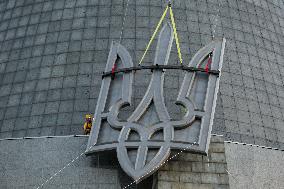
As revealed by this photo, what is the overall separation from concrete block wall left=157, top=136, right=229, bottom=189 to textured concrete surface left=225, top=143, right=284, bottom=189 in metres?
2.18

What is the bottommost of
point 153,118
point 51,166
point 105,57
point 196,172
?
point 196,172

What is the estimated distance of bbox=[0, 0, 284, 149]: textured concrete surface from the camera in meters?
32.9

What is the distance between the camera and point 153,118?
86.1 ft

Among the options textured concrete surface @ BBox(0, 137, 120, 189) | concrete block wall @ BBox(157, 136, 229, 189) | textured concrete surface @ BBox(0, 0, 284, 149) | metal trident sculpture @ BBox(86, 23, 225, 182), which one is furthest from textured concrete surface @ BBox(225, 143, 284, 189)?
textured concrete surface @ BBox(0, 137, 120, 189)

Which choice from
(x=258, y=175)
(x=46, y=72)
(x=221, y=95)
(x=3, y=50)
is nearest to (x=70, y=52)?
(x=46, y=72)

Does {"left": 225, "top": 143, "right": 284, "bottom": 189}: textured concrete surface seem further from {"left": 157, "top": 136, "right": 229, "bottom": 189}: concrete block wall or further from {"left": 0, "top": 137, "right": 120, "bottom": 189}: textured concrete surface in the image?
{"left": 0, "top": 137, "right": 120, "bottom": 189}: textured concrete surface

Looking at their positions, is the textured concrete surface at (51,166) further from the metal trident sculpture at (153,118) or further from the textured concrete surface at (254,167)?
the textured concrete surface at (254,167)

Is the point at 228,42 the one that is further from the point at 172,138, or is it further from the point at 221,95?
the point at 172,138

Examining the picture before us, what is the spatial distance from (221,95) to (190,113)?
28.5ft

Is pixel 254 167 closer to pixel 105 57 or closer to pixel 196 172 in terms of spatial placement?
pixel 196 172

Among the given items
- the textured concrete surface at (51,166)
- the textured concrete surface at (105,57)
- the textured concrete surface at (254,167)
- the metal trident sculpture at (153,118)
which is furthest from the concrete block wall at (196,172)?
the textured concrete surface at (105,57)

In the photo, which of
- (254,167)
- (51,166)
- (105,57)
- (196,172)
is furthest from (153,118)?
(105,57)

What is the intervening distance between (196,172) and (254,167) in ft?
15.0

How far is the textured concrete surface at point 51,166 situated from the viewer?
26.6 m
